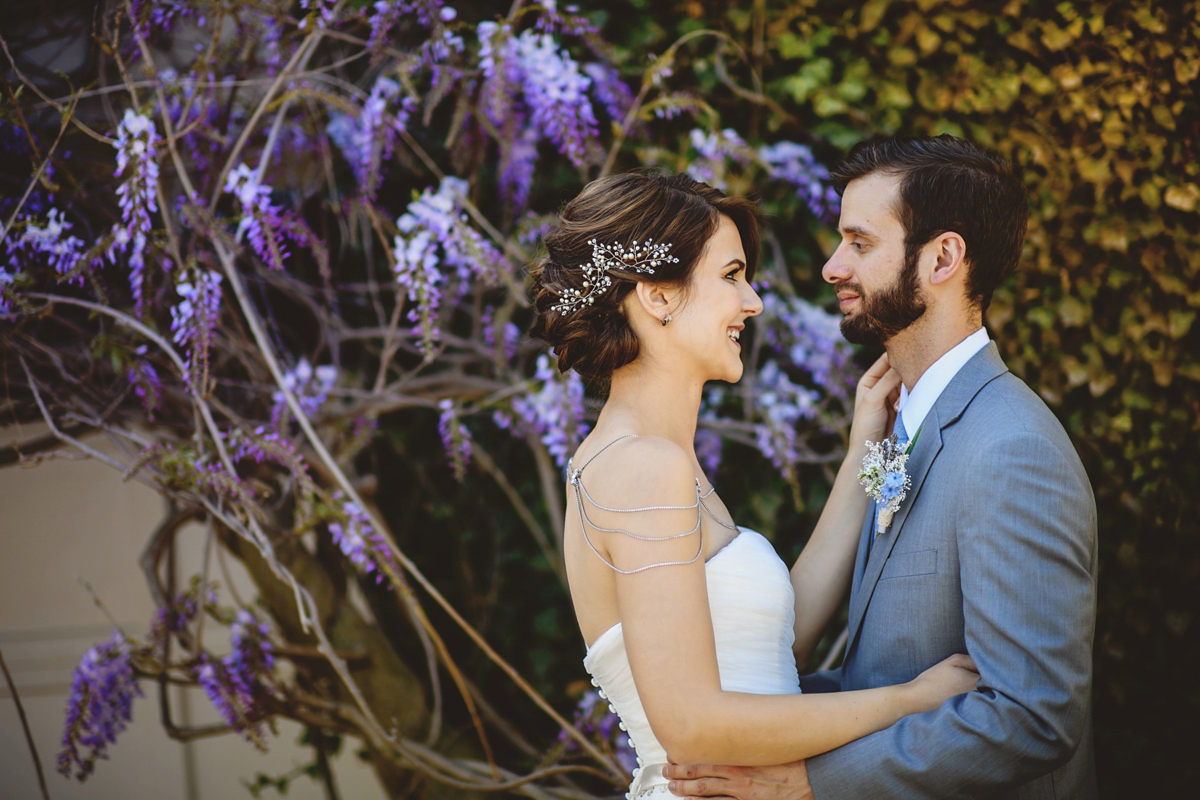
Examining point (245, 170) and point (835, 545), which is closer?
point (835, 545)

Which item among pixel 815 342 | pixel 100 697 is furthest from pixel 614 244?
pixel 100 697

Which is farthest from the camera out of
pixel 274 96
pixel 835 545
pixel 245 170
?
pixel 274 96

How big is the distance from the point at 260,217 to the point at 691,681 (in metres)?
1.89

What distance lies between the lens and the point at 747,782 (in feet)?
5.06

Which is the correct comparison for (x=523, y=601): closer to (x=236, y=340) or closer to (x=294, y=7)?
(x=236, y=340)

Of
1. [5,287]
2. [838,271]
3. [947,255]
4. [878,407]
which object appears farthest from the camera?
[5,287]

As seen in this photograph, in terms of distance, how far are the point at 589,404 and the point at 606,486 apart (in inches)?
48.9

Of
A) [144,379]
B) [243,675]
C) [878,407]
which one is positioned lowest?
[243,675]

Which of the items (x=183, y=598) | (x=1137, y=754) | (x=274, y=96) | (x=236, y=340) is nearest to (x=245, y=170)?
(x=274, y=96)

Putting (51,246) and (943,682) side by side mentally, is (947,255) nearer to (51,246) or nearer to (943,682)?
(943,682)

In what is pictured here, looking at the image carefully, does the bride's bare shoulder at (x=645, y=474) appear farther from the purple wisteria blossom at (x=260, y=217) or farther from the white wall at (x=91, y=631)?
the white wall at (x=91, y=631)

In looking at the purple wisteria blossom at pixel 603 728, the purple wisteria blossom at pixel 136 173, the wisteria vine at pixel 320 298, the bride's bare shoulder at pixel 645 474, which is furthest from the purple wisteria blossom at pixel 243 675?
the bride's bare shoulder at pixel 645 474

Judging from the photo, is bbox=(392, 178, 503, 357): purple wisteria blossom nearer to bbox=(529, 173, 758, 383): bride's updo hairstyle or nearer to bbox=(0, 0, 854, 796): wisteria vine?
bbox=(0, 0, 854, 796): wisteria vine

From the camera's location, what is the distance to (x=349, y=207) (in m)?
3.15
